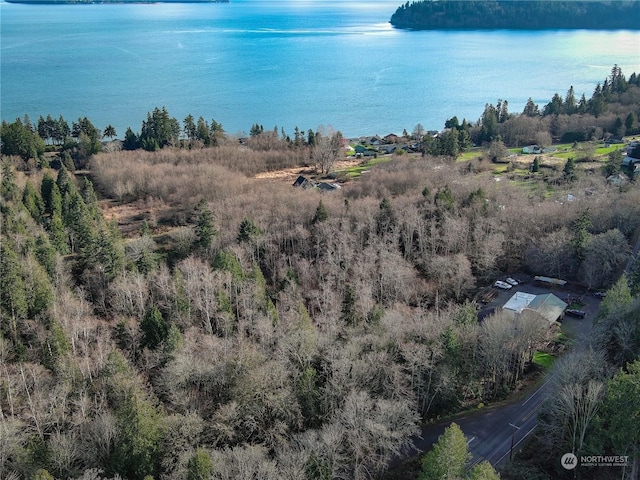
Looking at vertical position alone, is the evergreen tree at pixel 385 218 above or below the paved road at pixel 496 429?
above

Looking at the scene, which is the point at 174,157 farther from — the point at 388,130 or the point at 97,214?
the point at 388,130

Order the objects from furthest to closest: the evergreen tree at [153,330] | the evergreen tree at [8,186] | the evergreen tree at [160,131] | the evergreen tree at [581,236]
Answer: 1. the evergreen tree at [160,131]
2. the evergreen tree at [8,186]
3. the evergreen tree at [581,236]
4. the evergreen tree at [153,330]

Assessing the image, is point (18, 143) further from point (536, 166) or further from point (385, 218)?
point (536, 166)

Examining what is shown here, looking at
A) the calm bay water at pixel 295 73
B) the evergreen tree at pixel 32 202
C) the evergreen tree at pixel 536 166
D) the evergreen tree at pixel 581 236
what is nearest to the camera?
the evergreen tree at pixel 581 236

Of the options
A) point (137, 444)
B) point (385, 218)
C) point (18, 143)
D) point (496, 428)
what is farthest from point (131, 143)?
point (496, 428)

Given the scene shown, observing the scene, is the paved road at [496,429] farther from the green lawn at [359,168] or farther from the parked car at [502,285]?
the green lawn at [359,168]

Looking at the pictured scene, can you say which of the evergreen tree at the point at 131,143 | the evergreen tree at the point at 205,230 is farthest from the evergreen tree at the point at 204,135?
the evergreen tree at the point at 205,230

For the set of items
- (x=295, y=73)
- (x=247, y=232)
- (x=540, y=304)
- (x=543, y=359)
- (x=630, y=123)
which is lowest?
(x=543, y=359)
